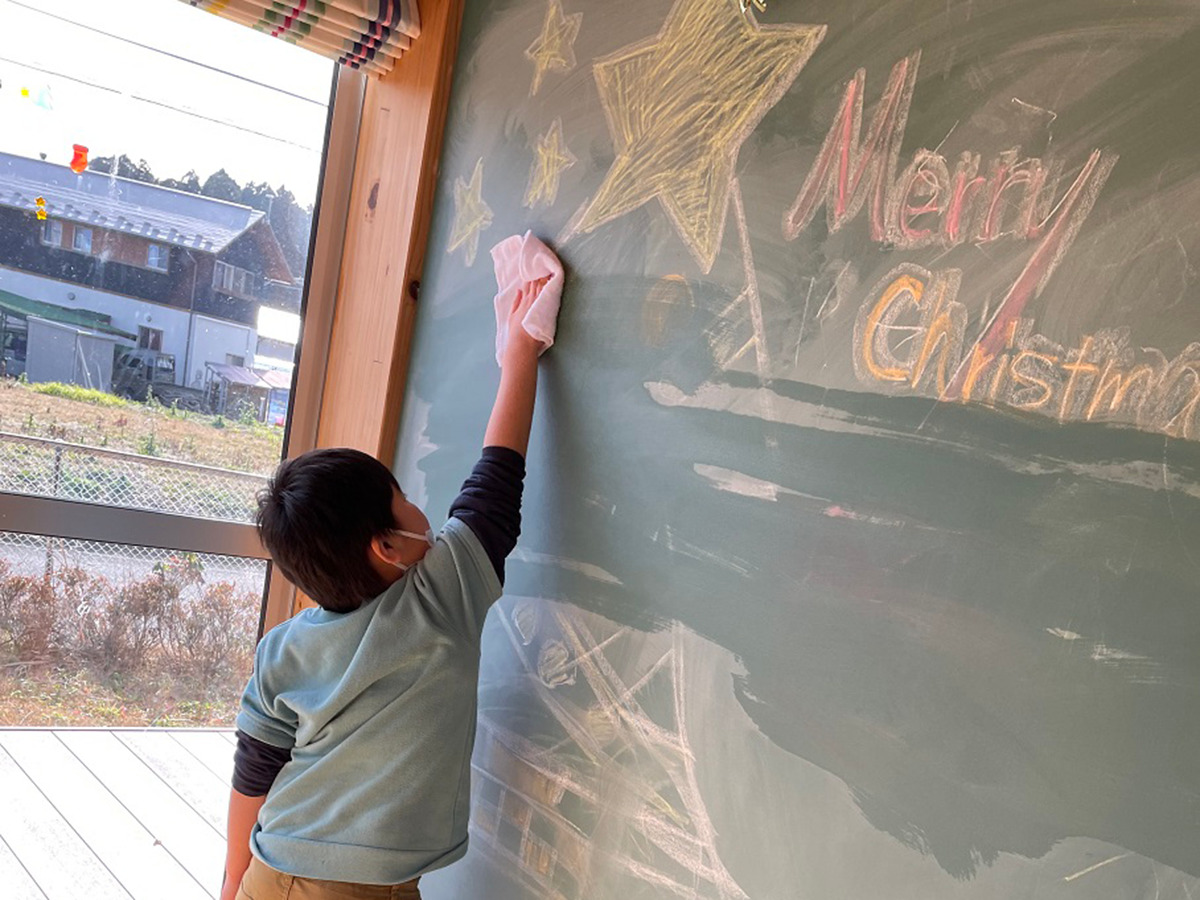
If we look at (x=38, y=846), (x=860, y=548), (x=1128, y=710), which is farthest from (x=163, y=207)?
(x=1128, y=710)

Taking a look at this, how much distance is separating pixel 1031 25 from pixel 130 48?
A: 151cm

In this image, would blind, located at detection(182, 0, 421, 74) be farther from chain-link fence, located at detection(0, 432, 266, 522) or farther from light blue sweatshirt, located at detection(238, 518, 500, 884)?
light blue sweatshirt, located at detection(238, 518, 500, 884)

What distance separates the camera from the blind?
160cm

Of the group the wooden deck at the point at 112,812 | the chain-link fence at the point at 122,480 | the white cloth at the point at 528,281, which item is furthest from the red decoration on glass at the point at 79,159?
the wooden deck at the point at 112,812

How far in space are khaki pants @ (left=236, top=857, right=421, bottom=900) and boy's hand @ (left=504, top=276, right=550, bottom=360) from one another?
75cm

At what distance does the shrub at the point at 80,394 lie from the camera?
1.68m

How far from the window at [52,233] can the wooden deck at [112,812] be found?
87 cm

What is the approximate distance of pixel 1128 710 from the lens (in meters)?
0.78

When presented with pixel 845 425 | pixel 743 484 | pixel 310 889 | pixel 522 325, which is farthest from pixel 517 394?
pixel 310 889

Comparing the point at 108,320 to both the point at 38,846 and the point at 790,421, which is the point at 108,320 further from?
the point at 790,421

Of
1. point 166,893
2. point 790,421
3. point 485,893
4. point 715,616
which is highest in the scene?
point 790,421

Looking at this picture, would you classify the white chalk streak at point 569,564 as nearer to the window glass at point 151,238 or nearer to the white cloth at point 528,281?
the white cloth at point 528,281

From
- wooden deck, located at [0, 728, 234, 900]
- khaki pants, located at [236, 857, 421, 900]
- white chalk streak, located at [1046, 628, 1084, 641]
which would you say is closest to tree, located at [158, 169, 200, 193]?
wooden deck, located at [0, 728, 234, 900]

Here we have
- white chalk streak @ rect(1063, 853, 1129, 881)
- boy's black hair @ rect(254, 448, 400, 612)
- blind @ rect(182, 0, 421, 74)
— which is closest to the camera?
white chalk streak @ rect(1063, 853, 1129, 881)
